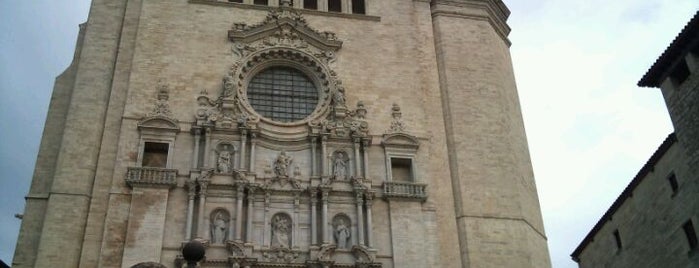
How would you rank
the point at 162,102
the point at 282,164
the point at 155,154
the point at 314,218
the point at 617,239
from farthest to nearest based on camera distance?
the point at 617,239, the point at 162,102, the point at 155,154, the point at 282,164, the point at 314,218

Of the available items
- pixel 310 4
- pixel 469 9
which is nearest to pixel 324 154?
pixel 310 4

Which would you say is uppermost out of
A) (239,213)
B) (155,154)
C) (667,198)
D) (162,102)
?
(162,102)

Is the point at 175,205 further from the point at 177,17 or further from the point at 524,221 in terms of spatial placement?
the point at 524,221

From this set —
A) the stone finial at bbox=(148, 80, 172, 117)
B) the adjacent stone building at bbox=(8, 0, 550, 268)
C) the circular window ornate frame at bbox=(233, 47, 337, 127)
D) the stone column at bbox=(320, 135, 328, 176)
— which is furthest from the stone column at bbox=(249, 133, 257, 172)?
the stone finial at bbox=(148, 80, 172, 117)

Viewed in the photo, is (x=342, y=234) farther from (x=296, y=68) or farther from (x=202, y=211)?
(x=296, y=68)

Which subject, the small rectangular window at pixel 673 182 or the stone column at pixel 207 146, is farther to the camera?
the small rectangular window at pixel 673 182

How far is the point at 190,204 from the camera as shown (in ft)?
61.0

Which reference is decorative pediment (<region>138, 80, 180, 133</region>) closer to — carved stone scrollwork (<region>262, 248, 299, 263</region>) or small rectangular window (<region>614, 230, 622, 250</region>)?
carved stone scrollwork (<region>262, 248, 299, 263</region>)

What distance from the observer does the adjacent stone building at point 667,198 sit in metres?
18.7

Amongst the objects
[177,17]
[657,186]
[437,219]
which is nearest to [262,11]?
[177,17]

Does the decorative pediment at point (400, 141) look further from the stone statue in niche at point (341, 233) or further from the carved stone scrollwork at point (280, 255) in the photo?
the carved stone scrollwork at point (280, 255)

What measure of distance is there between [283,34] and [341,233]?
7.40 metres

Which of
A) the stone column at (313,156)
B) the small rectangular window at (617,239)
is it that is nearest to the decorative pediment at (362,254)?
the stone column at (313,156)

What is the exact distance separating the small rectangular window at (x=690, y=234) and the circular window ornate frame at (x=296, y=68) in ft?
39.6
